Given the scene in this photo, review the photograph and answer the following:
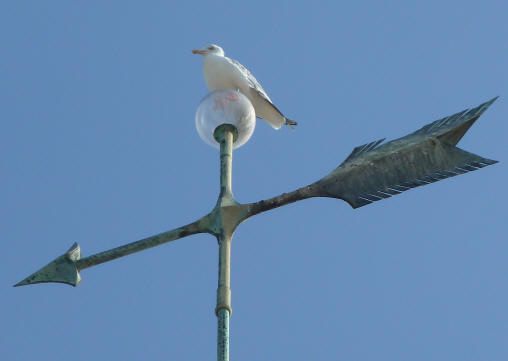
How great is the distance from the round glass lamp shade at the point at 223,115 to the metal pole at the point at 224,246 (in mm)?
38

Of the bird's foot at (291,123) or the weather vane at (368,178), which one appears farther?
the bird's foot at (291,123)

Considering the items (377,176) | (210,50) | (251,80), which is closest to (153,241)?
(377,176)

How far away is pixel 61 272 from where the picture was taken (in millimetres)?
Answer: 4891

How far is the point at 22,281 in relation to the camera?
16.1 ft

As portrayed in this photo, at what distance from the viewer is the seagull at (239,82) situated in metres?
7.00

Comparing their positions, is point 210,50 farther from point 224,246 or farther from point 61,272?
point 224,246

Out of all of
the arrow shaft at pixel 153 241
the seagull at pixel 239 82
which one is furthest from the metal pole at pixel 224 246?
the seagull at pixel 239 82

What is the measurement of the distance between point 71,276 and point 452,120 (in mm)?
2017

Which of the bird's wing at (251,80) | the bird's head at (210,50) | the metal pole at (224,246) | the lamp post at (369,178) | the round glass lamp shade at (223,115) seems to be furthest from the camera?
the bird's head at (210,50)

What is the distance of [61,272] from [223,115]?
1199 mm

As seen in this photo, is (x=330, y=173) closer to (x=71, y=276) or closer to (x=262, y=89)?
(x=71, y=276)

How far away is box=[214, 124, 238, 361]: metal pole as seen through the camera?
159 inches

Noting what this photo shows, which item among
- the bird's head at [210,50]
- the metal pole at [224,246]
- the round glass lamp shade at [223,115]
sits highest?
the bird's head at [210,50]

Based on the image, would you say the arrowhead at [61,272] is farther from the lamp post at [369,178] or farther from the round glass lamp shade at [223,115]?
the round glass lamp shade at [223,115]
